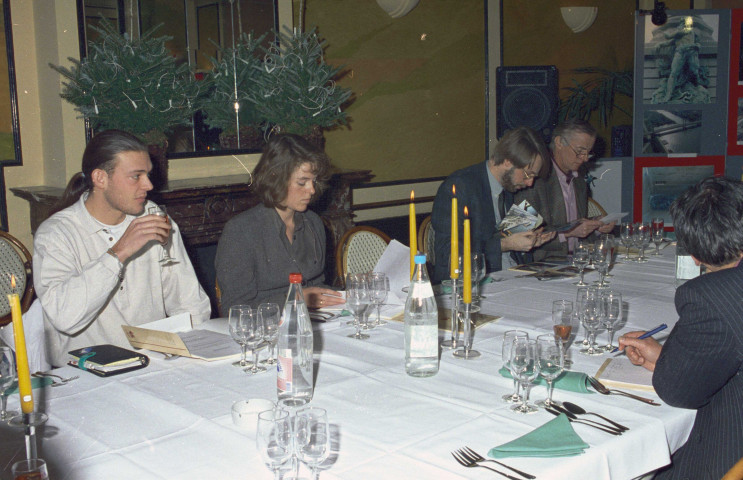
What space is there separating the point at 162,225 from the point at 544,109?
4.09 meters

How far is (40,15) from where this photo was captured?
3760mm

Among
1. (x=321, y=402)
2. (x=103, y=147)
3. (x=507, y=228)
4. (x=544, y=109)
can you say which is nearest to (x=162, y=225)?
(x=103, y=147)

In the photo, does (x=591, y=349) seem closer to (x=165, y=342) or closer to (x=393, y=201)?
(x=165, y=342)

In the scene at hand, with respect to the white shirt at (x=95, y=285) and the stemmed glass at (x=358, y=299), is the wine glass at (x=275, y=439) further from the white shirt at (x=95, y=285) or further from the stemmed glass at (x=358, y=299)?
the white shirt at (x=95, y=285)

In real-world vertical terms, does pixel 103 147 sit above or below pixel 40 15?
below

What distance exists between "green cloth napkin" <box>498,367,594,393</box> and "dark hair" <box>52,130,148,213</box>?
1577mm

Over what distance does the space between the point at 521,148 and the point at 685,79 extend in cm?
342

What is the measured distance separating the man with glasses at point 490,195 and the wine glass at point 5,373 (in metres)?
2.09

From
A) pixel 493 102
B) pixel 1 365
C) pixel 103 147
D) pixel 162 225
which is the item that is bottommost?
pixel 1 365

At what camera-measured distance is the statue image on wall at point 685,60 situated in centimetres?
616

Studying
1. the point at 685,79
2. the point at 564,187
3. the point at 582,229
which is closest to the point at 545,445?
the point at 582,229

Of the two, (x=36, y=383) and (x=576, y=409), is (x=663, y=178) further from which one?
(x=36, y=383)

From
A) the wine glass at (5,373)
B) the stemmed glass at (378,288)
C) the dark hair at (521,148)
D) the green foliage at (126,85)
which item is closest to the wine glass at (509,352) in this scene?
the stemmed glass at (378,288)

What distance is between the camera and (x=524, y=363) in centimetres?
157
